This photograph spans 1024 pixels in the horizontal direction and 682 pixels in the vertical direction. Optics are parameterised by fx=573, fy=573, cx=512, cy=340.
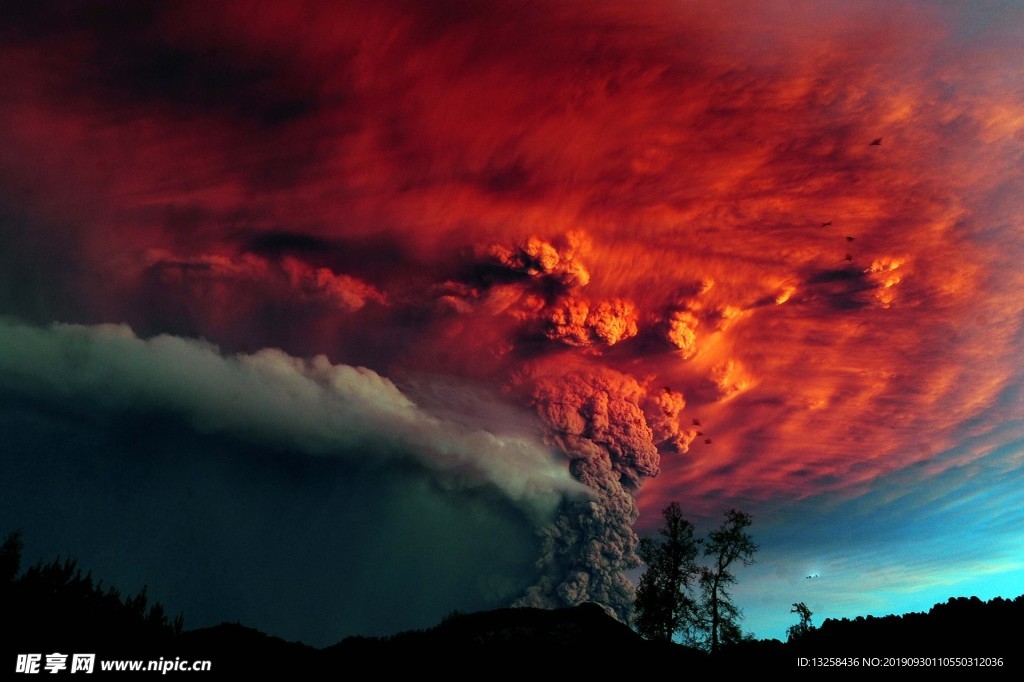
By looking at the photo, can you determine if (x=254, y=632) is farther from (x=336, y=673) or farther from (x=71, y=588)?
(x=71, y=588)

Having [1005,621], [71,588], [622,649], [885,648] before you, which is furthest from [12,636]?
[1005,621]

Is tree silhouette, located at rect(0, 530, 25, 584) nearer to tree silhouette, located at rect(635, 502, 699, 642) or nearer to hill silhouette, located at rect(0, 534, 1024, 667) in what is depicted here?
hill silhouette, located at rect(0, 534, 1024, 667)

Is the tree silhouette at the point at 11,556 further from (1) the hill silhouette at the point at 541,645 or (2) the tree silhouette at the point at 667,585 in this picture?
(2) the tree silhouette at the point at 667,585

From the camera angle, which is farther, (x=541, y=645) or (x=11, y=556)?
(x=11, y=556)

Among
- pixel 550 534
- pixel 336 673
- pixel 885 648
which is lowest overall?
pixel 336 673

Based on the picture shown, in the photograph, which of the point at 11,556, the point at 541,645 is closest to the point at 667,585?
the point at 541,645

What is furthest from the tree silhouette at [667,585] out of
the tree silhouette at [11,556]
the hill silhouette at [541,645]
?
the tree silhouette at [11,556]

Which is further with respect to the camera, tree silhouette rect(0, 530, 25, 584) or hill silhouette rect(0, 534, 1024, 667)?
tree silhouette rect(0, 530, 25, 584)

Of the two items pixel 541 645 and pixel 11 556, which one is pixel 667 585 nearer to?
pixel 541 645

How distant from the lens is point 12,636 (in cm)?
3697

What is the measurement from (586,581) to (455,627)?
8758cm

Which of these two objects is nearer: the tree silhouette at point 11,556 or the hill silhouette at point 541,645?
the hill silhouette at point 541,645

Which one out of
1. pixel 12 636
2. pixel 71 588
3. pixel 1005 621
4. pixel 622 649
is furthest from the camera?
pixel 71 588

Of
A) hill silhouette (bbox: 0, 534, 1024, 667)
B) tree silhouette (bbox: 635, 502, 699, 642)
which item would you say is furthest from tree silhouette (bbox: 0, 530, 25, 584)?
tree silhouette (bbox: 635, 502, 699, 642)
